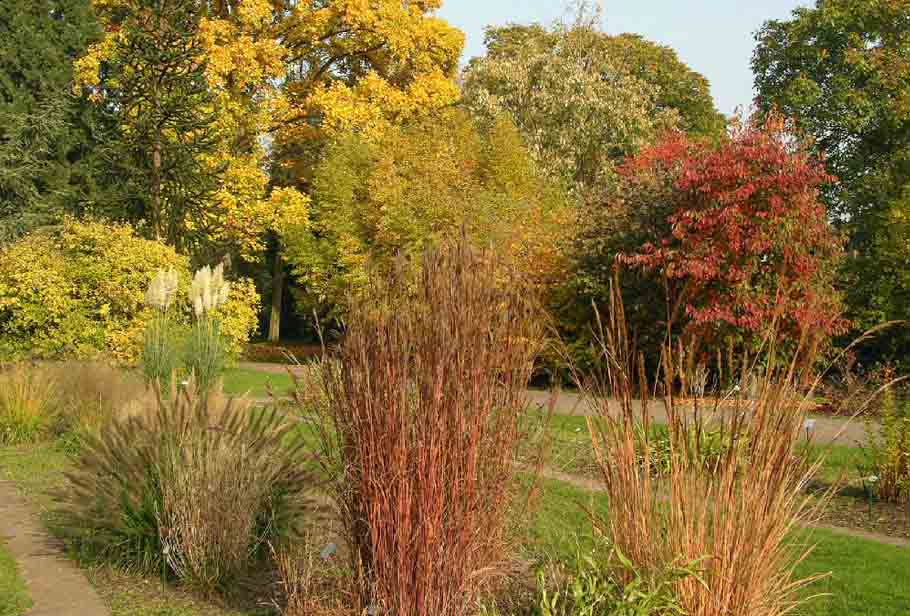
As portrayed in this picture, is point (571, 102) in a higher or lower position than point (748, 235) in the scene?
higher

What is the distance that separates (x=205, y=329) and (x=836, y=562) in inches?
394

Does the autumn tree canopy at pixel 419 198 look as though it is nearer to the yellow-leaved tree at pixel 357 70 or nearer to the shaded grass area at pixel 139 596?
the yellow-leaved tree at pixel 357 70

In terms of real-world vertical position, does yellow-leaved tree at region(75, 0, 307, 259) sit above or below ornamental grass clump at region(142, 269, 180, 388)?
above

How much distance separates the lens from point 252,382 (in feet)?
64.7

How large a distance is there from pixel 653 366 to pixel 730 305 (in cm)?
316

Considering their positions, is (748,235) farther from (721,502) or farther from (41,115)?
(41,115)

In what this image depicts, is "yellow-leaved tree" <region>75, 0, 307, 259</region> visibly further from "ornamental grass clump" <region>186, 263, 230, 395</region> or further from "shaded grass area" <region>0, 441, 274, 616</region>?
"shaded grass area" <region>0, 441, 274, 616</region>

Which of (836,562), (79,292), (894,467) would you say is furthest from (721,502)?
(79,292)

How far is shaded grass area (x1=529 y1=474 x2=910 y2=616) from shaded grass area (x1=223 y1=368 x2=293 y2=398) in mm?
10260

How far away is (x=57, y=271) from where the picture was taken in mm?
19250

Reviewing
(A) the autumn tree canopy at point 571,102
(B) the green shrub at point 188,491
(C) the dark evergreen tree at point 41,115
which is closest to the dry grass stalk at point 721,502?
(B) the green shrub at point 188,491

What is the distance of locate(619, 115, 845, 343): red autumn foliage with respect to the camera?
16297 millimetres

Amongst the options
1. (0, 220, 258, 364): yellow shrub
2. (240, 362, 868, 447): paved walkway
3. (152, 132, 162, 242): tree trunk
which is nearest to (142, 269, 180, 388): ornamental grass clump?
(240, 362, 868, 447): paved walkway

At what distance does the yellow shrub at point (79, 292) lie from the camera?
19.0m
